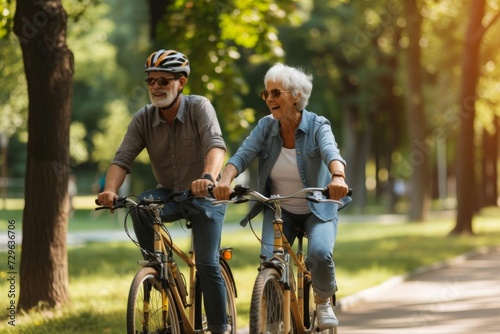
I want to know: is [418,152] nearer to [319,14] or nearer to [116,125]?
[319,14]

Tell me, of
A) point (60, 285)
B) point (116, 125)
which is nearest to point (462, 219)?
point (60, 285)

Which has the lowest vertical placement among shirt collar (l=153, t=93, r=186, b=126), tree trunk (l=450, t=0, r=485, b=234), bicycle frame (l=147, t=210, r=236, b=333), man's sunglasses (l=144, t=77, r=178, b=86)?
bicycle frame (l=147, t=210, r=236, b=333)

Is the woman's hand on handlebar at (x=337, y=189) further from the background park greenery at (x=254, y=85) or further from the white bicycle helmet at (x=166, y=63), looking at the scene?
the background park greenery at (x=254, y=85)

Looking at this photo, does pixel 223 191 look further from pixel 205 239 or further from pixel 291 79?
pixel 291 79

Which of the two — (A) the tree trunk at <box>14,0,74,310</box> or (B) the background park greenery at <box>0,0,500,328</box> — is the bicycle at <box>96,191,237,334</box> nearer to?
(B) the background park greenery at <box>0,0,500,328</box>

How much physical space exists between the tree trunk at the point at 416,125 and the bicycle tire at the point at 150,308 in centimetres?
2559

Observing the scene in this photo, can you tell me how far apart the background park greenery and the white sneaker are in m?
2.80

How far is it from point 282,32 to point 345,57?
2.47m

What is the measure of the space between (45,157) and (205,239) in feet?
12.7

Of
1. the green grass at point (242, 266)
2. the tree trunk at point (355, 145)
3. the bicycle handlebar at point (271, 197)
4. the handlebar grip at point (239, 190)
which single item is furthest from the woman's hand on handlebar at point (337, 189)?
the tree trunk at point (355, 145)

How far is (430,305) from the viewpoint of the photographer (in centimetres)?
1216

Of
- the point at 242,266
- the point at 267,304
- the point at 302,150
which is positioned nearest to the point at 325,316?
the point at 267,304

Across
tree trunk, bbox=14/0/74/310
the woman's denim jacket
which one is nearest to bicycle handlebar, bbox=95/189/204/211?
the woman's denim jacket

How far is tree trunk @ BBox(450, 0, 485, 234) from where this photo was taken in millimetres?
25016
